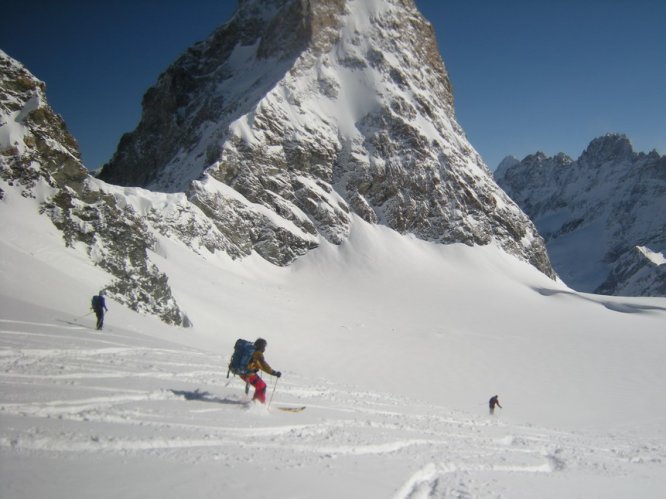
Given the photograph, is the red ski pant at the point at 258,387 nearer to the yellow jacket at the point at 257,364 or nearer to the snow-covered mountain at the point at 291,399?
the yellow jacket at the point at 257,364

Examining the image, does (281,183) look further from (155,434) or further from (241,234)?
(155,434)

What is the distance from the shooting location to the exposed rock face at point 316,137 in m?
52.7

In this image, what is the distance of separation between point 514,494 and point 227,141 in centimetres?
5039

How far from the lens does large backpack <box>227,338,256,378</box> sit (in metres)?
8.47

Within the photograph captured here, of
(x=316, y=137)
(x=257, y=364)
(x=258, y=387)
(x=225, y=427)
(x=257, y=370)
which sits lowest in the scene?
(x=225, y=427)

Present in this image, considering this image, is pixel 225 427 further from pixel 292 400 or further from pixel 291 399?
pixel 291 399

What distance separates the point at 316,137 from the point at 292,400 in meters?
52.8

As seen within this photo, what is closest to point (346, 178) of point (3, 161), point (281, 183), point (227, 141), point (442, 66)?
point (281, 183)

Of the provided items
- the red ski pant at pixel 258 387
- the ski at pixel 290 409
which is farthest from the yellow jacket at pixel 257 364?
the ski at pixel 290 409

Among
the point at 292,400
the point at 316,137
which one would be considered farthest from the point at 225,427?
the point at 316,137

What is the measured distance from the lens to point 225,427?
22.1 feet

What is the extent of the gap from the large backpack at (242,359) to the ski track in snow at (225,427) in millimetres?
528

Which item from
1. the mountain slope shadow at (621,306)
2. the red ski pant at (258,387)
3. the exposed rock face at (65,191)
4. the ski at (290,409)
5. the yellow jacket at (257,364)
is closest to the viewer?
the red ski pant at (258,387)

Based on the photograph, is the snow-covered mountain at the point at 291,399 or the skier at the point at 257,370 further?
the skier at the point at 257,370
